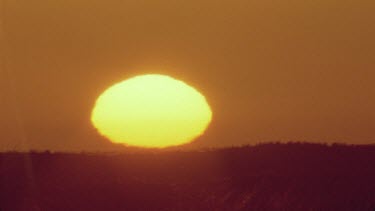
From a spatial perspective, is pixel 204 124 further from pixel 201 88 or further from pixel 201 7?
pixel 201 7

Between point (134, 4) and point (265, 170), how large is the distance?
0.34m

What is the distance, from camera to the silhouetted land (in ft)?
1.97

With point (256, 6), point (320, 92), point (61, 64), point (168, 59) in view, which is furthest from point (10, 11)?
point (320, 92)

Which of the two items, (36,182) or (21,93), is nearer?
(36,182)

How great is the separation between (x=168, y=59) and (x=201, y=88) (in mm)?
63

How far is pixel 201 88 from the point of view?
0.86 metres

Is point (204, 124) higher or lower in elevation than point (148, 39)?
lower

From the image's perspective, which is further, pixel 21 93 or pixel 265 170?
pixel 21 93

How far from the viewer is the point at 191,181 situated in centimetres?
62

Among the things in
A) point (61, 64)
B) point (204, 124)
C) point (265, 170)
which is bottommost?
point (265, 170)

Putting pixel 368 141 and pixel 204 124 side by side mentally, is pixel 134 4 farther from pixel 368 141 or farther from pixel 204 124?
pixel 368 141

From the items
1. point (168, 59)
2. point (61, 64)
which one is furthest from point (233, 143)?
point (61, 64)

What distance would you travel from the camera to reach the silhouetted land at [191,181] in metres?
0.60

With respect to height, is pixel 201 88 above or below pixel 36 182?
above
